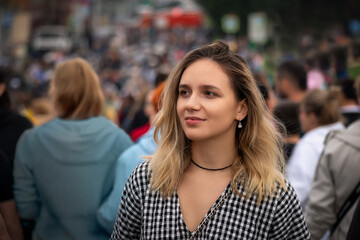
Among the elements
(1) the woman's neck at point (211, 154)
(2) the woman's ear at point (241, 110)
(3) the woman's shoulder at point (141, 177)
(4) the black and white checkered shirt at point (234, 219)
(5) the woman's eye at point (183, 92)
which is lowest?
(4) the black and white checkered shirt at point (234, 219)

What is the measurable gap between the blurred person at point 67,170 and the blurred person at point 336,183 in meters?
1.46

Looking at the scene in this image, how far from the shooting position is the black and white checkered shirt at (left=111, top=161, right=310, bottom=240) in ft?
9.14

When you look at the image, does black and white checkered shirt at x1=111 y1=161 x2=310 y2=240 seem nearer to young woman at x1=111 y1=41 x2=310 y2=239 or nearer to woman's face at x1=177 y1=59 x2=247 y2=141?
young woman at x1=111 y1=41 x2=310 y2=239

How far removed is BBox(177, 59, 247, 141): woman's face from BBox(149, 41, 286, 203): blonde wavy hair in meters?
0.05

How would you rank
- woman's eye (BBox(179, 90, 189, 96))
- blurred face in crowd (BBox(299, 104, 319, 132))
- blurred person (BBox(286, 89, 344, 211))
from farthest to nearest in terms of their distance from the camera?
blurred face in crowd (BBox(299, 104, 319, 132)) < blurred person (BBox(286, 89, 344, 211)) < woman's eye (BBox(179, 90, 189, 96))

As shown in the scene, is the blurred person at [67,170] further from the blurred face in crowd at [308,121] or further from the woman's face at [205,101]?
the blurred face in crowd at [308,121]

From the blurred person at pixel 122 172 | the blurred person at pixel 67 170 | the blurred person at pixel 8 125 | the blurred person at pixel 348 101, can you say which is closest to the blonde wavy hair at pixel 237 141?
the blurred person at pixel 122 172

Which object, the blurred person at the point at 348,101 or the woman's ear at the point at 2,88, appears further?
the blurred person at the point at 348,101

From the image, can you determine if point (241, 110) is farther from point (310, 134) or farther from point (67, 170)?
point (310, 134)

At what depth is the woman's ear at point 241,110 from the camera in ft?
9.77

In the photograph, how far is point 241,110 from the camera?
3004mm

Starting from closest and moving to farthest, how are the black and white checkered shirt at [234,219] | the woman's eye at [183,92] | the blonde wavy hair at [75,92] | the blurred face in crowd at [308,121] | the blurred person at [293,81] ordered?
1. the black and white checkered shirt at [234,219]
2. the woman's eye at [183,92]
3. the blonde wavy hair at [75,92]
4. the blurred face in crowd at [308,121]
5. the blurred person at [293,81]

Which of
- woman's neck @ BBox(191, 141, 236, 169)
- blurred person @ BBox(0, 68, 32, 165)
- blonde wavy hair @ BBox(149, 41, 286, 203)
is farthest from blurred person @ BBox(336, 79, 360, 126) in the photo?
woman's neck @ BBox(191, 141, 236, 169)

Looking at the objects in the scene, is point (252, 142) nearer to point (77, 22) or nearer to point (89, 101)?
point (89, 101)
